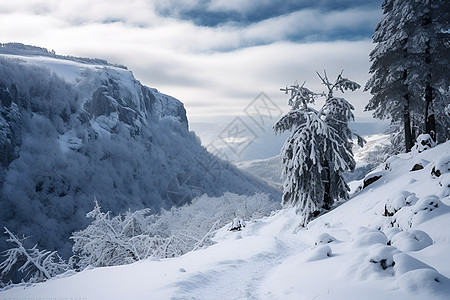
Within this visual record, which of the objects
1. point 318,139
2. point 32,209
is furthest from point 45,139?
point 318,139

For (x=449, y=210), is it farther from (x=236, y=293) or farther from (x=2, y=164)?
(x=2, y=164)

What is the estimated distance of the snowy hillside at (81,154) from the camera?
70938mm

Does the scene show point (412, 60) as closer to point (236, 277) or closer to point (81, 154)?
point (236, 277)

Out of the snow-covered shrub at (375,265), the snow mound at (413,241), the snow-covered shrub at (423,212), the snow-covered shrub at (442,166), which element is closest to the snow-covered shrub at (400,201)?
the snow-covered shrub at (423,212)

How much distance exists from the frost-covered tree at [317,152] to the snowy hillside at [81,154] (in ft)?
201

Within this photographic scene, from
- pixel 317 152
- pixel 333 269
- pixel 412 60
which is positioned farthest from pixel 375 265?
pixel 412 60

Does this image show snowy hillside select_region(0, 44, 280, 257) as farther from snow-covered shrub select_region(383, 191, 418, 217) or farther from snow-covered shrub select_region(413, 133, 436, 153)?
snow-covered shrub select_region(413, 133, 436, 153)

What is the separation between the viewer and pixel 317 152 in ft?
42.4

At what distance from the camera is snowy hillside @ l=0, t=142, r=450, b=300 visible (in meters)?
3.88

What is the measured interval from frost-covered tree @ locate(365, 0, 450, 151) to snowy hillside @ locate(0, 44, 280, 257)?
216ft

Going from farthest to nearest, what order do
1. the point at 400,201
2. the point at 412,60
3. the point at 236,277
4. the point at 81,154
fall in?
the point at 81,154, the point at 412,60, the point at 400,201, the point at 236,277

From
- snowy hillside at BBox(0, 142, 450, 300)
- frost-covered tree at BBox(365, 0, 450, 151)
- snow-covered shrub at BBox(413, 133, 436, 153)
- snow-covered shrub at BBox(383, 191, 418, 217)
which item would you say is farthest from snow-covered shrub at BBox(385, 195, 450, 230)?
frost-covered tree at BBox(365, 0, 450, 151)

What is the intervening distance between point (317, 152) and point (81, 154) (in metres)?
94.2

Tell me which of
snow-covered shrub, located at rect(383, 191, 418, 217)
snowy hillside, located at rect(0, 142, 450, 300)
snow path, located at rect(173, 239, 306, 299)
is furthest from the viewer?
snow-covered shrub, located at rect(383, 191, 418, 217)
